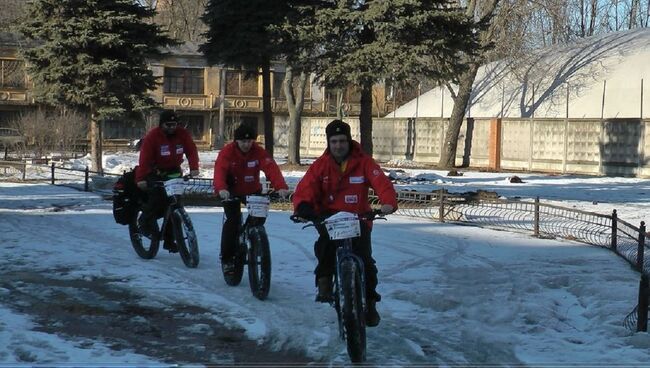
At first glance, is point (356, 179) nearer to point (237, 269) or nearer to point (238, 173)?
point (238, 173)

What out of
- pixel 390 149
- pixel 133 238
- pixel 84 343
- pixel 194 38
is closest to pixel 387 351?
pixel 84 343

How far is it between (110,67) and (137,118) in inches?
98.9

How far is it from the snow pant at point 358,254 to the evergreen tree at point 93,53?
2011cm

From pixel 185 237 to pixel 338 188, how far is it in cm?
387

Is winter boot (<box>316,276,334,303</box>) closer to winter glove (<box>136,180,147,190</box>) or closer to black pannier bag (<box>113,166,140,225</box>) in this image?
winter glove (<box>136,180,147,190</box>)

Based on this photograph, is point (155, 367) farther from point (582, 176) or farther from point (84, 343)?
point (582, 176)

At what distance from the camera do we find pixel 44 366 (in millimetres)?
5852

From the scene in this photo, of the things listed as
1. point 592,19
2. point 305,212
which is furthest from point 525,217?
point 592,19

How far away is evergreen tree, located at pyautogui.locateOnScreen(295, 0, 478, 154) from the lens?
18125mm

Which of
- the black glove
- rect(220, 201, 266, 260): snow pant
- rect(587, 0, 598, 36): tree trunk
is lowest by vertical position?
rect(220, 201, 266, 260): snow pant

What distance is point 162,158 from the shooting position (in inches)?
403

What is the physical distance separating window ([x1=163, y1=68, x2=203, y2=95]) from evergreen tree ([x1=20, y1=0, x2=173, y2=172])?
36.4m

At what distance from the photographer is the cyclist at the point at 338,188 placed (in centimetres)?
666

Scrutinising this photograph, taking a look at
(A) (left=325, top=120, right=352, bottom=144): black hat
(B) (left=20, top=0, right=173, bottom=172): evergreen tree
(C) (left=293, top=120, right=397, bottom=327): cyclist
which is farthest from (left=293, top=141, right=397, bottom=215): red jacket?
(B) (left=20, top=0, right=173, bottom=172): evergreen tree
